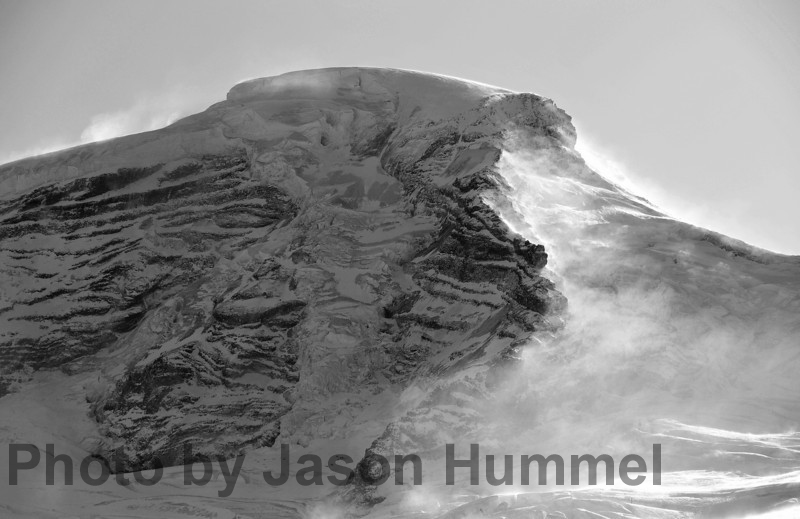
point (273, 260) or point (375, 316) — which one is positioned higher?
point (273, 260)

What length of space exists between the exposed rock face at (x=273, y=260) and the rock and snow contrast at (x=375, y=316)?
0.62 feet

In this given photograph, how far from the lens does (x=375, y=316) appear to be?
104 m

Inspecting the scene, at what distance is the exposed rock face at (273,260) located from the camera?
10031 cm

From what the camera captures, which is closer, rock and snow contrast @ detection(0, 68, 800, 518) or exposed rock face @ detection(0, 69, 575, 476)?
rock and snow contrast @ detection(0, 68, 800, 518)

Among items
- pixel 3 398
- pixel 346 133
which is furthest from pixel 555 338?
pixel 3 398

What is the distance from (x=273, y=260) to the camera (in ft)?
352

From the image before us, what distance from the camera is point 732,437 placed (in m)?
88.2

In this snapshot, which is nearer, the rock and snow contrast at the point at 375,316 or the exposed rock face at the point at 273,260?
the rock and snow contrast at the point at 375,316

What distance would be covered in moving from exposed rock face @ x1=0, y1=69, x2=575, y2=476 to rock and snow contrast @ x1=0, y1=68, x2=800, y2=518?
19cm

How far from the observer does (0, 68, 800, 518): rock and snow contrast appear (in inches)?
3551

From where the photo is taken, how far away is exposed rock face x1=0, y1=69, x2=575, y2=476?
10031cm

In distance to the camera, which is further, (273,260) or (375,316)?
(273,260)

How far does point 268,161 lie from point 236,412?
74.3 feet

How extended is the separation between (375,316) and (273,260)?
9.09 metres
